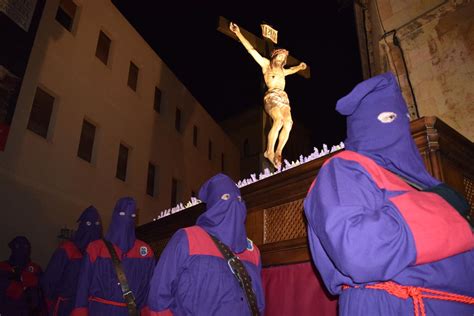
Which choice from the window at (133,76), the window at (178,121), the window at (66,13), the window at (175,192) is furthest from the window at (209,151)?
the window at (66,13)

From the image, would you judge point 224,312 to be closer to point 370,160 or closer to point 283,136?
point 370,160

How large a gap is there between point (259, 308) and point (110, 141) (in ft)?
38.1

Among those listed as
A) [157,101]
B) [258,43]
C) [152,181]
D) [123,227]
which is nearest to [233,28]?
[258,43]

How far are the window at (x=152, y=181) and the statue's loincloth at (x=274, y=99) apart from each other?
10579mm

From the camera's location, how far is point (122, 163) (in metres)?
14.6

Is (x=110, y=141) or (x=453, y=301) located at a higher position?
(x=110, y=141)

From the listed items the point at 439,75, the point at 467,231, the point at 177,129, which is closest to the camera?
the point at 467,231

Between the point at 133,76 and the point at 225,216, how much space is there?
13873 millimetres

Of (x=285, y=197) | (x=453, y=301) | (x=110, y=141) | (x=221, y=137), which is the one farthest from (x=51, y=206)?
(x=221, y=137)

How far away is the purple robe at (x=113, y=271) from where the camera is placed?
14.0ft

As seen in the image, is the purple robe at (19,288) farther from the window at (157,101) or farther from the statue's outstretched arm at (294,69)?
the window at (157,101)

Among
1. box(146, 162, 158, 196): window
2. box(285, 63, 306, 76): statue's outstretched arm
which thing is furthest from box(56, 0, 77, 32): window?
box(285, 63, 306, 76): statue's outstretched arm

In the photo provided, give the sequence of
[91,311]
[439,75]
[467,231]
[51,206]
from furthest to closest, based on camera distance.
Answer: [51,206] → [439,75] → [91,311] → [467,231]

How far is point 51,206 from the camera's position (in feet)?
35.8
